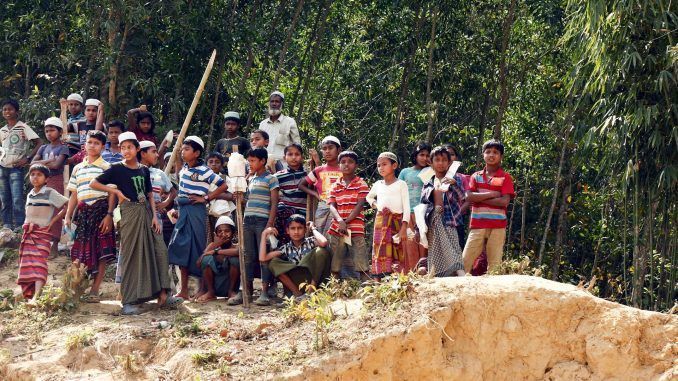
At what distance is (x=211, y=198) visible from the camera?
1073 cm

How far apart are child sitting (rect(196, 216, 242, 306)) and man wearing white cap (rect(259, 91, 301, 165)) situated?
6.54 feet

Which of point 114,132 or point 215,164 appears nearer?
point 215,164

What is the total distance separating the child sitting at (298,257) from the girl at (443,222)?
100 centimetres

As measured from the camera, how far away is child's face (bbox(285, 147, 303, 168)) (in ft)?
35.7

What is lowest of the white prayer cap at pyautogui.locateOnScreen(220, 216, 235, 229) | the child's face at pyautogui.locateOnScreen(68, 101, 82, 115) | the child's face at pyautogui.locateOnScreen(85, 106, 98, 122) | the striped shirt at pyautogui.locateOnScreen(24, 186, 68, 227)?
the white prayer cap at pyautogui.locateOnScreen(220, 216, 235, 229)

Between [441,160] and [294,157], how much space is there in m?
1.54

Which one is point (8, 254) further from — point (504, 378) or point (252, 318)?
point (504, 378)

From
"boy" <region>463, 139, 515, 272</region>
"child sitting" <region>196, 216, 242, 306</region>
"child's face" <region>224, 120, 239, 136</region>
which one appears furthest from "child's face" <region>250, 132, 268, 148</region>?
"boy" <region>463, 139, 515, 272</region>

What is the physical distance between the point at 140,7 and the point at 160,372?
19.2ft

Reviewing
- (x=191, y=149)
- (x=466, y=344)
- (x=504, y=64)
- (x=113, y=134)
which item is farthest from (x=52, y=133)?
(x=504, y=64)

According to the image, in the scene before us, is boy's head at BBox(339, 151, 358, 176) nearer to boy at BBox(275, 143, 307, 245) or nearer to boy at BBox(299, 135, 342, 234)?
boy at BBox(299, 135, 342, 234)

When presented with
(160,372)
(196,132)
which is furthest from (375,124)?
(160,372)

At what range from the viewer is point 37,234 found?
10781mm

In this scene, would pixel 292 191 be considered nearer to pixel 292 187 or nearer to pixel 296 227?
pixel 292 187
